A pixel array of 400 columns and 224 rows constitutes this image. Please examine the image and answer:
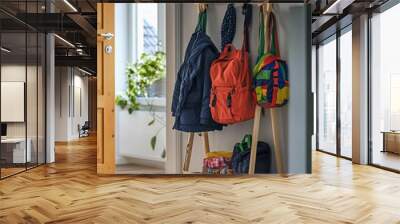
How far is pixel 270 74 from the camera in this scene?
3.87m

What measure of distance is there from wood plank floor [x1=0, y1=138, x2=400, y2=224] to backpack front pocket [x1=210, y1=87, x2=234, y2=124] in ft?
2.03

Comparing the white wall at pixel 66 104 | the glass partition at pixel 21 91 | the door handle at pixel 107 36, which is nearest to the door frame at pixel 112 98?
the door handle at pixel 107 36

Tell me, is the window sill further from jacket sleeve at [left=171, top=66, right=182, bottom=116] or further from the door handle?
the door handle

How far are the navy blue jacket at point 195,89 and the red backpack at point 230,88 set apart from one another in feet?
0.22

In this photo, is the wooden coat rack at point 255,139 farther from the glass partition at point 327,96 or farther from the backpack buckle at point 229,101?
the glass partition at point 327,96

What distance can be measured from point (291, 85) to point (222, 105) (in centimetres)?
78

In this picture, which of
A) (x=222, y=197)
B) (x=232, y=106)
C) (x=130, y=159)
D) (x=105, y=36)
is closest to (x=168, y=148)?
(x=130, y=159)

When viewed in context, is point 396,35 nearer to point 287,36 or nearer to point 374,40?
point 374,40

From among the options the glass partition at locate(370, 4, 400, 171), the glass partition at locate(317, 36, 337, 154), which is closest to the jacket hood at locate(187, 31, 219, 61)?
the glass partition at locate(370, 4, 400, 171)

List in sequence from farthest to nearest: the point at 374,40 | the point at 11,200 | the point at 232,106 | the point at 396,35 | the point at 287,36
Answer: the point at 374,40 < the point at 396,35 < the point at 287,36 < the point at 232,106 < the point at 11,200

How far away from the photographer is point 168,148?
3918 mm

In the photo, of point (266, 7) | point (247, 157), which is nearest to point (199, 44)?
point (266, 7)

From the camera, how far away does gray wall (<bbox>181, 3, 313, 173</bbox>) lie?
394cm

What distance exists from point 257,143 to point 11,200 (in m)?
2.26
